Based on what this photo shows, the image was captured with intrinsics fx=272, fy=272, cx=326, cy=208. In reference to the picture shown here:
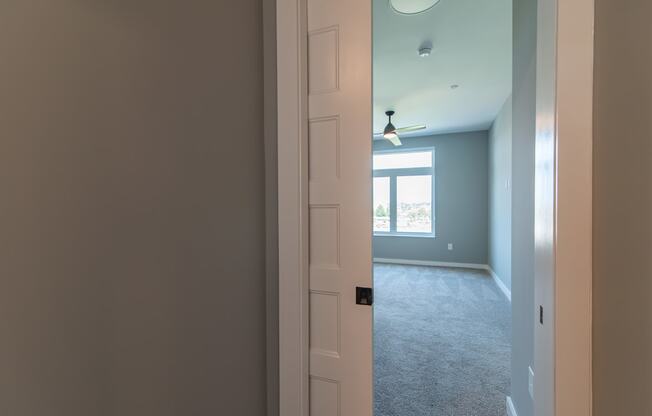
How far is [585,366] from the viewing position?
0.75 m

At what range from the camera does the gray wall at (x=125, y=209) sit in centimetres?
53

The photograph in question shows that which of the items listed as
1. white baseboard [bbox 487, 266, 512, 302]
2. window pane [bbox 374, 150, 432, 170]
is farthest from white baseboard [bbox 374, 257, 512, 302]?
window pane [bbox 374, 150, 432, 170]

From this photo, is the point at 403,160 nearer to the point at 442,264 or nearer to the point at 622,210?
the point at 442,264

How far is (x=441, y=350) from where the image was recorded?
7.84 ft

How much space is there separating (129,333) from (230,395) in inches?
18.8

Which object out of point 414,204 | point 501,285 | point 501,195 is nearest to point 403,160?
point 414,204

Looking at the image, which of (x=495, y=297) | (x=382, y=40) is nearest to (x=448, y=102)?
(x=382, y=40)

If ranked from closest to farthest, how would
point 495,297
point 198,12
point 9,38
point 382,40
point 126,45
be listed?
1. point 9,38
2. point 126,45
3. point 198,12
4. point 382,40
5. point 495,297

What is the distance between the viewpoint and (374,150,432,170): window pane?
19.3ft

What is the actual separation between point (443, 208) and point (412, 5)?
14.7 ft

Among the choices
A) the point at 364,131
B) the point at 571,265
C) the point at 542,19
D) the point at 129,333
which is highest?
the point at 542,19

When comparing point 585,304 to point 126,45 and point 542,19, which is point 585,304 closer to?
point 542,19

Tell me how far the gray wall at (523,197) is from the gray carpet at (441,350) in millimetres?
394

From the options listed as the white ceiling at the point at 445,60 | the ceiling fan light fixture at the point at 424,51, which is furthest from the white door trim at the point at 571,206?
the ceiling fan light fixture at the point at 424,51
